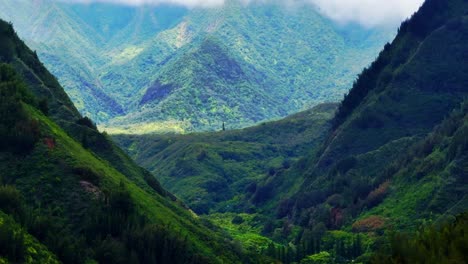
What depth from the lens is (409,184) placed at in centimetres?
17800

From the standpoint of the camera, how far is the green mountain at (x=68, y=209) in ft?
264

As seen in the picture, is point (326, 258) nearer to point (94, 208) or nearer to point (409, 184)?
point (409, 184)

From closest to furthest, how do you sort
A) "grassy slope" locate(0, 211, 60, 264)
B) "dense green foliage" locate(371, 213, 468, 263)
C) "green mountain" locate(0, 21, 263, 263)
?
"dense green foliage" locate(371, 213, 468, 263), "grassy slope" locate(0, 211, 60, 264), "green mountain" locate(0, 21, 263, 263)

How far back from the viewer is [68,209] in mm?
93562

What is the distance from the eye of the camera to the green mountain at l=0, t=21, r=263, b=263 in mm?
80375

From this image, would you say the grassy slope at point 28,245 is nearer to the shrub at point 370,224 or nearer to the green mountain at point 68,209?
the green mountain at point 68,209

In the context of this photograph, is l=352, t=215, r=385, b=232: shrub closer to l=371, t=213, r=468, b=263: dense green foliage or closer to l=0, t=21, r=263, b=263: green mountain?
l=0, t=21, r=263, b=263: green mountain

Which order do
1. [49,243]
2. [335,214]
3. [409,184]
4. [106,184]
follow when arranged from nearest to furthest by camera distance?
[49,243] → [106,184] → [409,184] → [335,214]

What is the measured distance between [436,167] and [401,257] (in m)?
113

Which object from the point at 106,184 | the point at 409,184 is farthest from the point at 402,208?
the point at 106,184

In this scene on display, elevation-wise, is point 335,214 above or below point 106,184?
above

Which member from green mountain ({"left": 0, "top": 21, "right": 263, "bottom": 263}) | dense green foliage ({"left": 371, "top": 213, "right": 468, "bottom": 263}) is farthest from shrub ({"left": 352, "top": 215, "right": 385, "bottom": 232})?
dense green foliage ({"left": 371, "top": 213, "right": 468, "bottom": 263})

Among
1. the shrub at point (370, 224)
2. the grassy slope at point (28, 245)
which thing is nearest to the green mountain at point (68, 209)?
the grassy slope at point (28, 245)

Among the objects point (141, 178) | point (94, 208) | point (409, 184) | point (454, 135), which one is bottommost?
point (94, 208)
